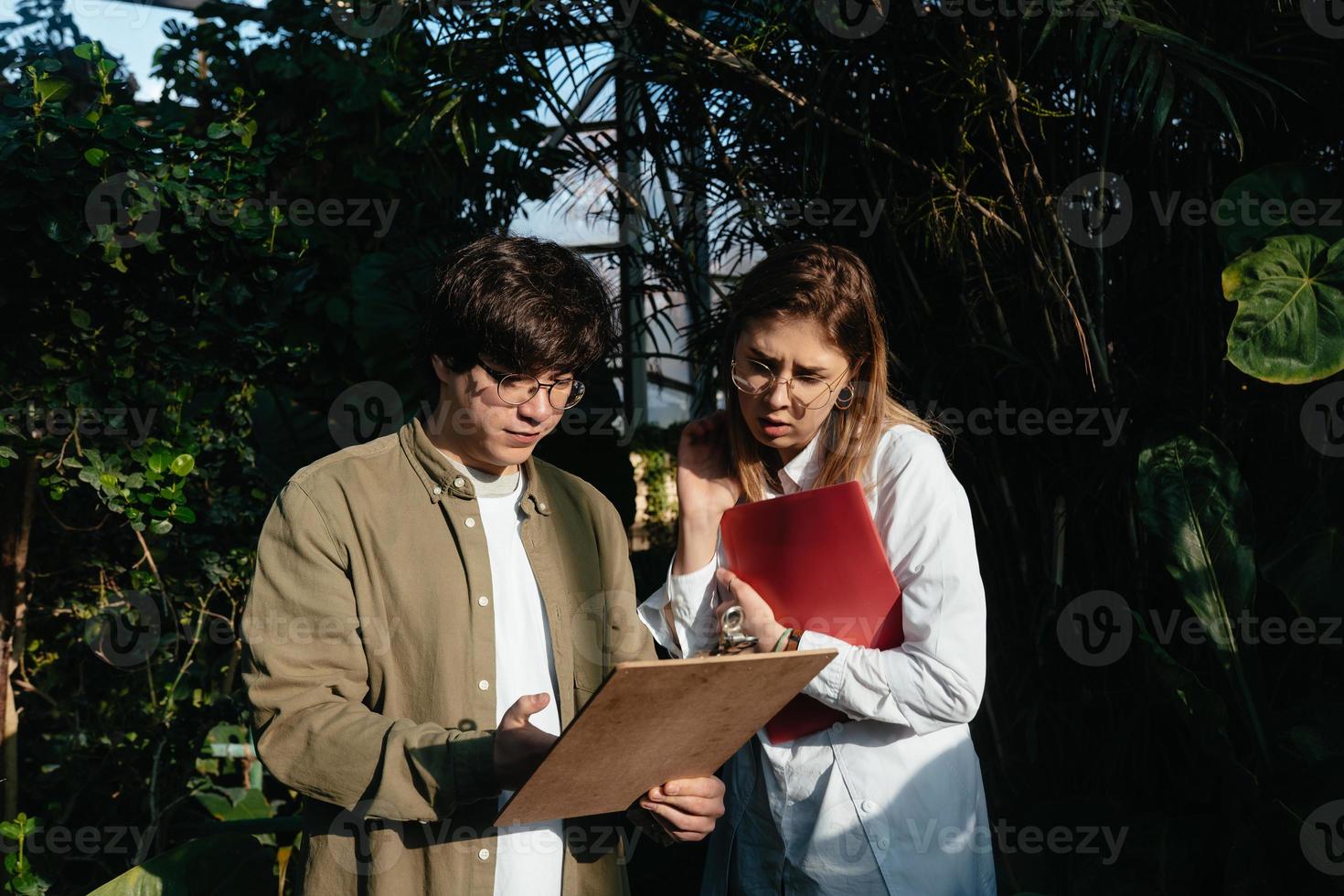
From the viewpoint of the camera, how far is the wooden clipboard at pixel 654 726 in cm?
110

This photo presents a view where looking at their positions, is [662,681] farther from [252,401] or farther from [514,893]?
[252,401]

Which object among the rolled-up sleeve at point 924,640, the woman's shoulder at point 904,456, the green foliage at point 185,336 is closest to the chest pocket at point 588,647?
the rolled-up sleeve at point 924,640

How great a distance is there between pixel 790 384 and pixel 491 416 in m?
0.43

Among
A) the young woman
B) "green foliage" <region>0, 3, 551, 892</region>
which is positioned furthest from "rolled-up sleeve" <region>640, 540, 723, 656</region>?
"green foliage" <region>0, 3, 551, 892</region>

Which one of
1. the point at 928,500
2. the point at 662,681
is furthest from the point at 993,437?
the point at 662,681

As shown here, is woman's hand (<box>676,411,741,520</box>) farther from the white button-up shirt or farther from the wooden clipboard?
the wooden clipboard

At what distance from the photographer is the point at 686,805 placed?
1.43 m

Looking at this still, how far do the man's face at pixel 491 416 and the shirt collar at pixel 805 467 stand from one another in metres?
0.37

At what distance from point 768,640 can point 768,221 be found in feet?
6.32

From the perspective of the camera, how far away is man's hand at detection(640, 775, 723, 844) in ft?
4.68

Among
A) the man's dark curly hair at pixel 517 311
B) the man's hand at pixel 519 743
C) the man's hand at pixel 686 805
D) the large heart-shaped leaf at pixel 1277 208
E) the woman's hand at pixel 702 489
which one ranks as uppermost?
the large heart-shaped leaf at pixel 1277 208

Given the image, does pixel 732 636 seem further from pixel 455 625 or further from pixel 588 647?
pixel 455 625

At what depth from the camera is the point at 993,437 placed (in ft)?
9.27

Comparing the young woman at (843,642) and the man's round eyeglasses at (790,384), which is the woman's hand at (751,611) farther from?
the man's round eyeglasses at (790,384)
